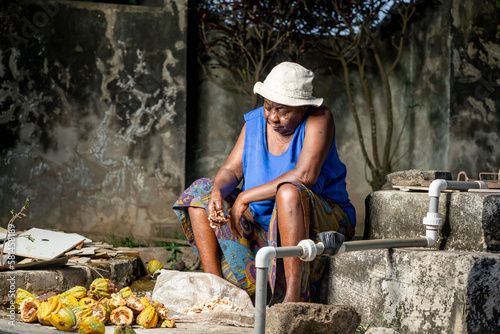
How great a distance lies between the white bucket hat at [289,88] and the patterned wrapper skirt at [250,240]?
1.61 feet

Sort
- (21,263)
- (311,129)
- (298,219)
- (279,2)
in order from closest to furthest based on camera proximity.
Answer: (298,219) < (311,129) < (21,263) < (279,2)

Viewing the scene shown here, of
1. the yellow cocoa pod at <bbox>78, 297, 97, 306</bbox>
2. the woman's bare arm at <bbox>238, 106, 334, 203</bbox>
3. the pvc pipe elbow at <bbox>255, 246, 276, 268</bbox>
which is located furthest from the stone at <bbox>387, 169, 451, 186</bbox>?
the yellow cocoa pod at <bbox>78, 297, 97, 306</bbox>

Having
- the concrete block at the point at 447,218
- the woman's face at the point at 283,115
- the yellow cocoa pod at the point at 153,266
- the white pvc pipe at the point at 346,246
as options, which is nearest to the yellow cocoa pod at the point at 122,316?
the white pvc pipe at the point at 346,246

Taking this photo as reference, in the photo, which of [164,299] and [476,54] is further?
[476,54]

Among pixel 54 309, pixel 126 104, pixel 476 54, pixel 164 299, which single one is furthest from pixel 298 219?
pixel 476 54

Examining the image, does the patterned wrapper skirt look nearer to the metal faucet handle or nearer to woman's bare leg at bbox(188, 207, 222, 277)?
woman's bare leg at bbox(188, 207, 222, 277)

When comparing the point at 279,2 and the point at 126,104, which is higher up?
the point at 279,2

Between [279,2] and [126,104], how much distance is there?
1.70 meters

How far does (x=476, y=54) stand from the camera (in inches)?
222

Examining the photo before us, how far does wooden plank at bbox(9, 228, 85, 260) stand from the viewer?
3.55m

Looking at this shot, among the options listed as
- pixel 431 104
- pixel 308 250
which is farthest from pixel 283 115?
pixel 431 104

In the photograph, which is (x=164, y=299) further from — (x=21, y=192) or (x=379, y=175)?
(x=379, y=175)

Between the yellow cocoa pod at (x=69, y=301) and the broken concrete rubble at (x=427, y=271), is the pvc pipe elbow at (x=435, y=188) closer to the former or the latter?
the broken concrete rubble at (x=427, y=271)

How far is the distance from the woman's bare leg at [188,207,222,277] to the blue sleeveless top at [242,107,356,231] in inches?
10.5
